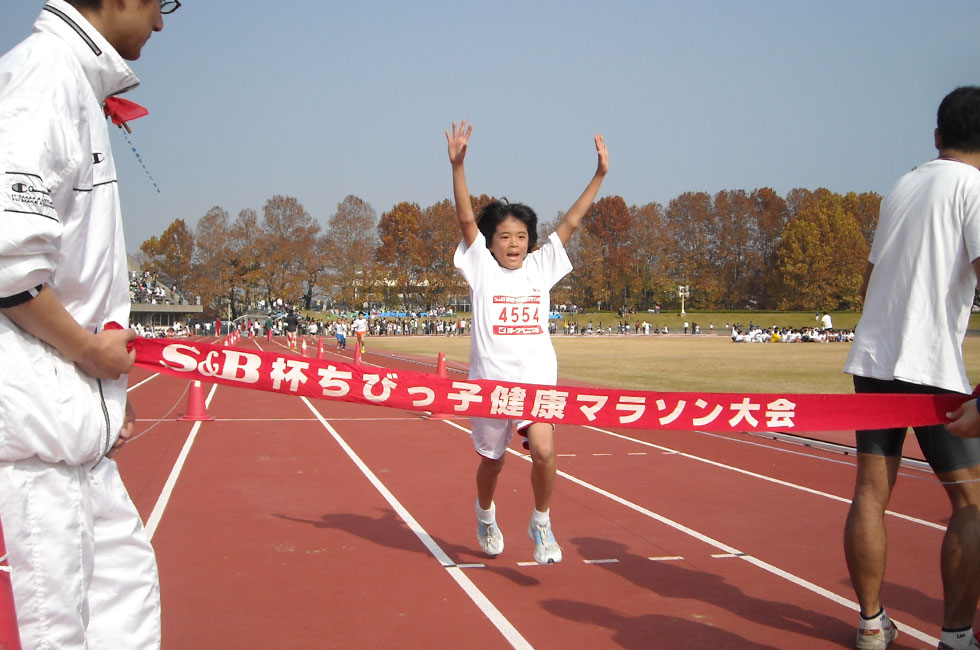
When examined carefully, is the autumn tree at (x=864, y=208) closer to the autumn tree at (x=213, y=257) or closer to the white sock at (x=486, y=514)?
the autumn tree at (x=213, y=257)

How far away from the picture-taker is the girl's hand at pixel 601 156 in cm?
509

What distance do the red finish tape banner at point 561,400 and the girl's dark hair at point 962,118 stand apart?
1.10 meters

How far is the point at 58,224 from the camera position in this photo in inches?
71.7

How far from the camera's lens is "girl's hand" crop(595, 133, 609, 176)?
5094mm

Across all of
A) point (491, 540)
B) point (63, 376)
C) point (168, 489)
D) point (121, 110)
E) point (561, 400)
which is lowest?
point (168, 489)

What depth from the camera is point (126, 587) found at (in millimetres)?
2086

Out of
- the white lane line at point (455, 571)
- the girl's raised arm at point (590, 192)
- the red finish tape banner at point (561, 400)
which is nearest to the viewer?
the red finish tape banner at point (561, 400)

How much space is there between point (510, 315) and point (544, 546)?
1.34 metres

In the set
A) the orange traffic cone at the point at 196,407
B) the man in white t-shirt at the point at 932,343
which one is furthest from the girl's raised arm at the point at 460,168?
the orange traffic cone at the point at 196,407

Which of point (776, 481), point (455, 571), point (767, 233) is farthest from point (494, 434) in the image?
point (767, 233)

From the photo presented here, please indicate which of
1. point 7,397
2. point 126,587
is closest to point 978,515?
point 126,587

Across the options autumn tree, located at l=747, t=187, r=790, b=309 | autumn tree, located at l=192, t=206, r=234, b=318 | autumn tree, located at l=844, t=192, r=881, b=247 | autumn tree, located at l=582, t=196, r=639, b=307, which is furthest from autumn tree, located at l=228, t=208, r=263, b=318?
autumn tree, located at l=844, t=192, r=881, b=247

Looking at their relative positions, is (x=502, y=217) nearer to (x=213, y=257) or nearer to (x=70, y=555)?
(x=70, y=555)

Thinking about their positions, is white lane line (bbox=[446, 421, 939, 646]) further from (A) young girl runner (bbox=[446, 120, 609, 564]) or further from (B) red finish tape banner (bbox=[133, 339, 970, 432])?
(A) young girl runner (bbox=[446, 120, 609, 564])
